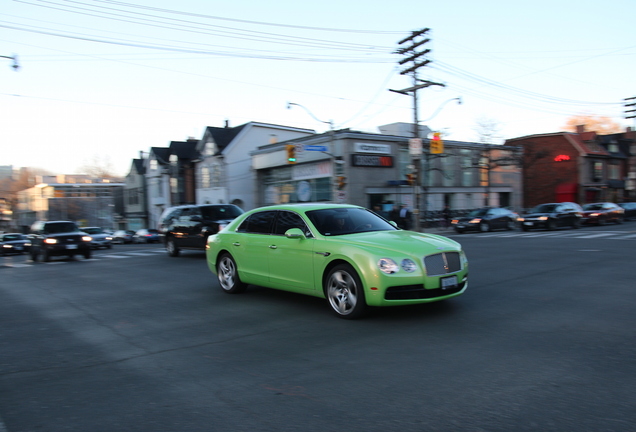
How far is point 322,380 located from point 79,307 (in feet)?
18.6

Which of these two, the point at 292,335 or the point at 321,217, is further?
the point at 321,217

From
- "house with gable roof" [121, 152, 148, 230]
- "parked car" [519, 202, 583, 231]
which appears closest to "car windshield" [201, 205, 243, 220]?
"parked car" [519, 202, 583, 231]

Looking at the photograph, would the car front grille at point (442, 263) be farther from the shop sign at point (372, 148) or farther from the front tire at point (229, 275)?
the shop sign at point (372, 148)

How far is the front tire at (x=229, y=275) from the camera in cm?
886

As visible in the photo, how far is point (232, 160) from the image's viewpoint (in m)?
47.8

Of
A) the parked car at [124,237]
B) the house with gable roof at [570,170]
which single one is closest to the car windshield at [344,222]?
the parked car at [124,237]

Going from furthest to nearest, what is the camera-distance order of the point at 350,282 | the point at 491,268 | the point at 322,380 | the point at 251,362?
the point at 491,268
the point at 350,282
the point at 251,362
the point at 322,380

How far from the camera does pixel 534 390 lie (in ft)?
13.1

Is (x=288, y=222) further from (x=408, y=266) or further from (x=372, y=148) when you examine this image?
(x=372, y=148)

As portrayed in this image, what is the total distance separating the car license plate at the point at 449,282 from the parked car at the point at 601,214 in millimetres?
30512

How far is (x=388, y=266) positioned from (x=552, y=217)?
25.4m

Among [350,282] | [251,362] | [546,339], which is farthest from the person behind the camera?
[350,282]

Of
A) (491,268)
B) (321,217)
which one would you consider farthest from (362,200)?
(321,217)

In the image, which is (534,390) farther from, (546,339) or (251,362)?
(251,362)
